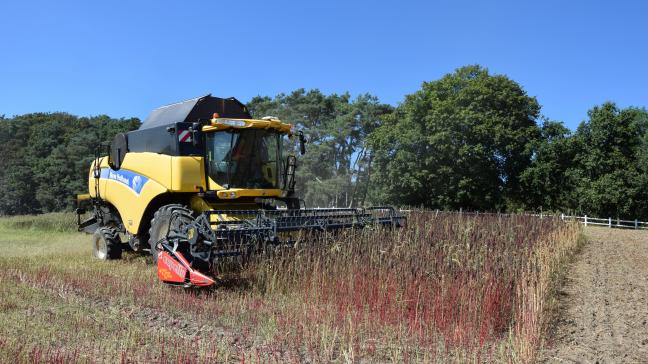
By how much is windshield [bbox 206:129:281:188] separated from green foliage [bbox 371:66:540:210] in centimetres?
2165

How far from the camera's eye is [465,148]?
2814cm

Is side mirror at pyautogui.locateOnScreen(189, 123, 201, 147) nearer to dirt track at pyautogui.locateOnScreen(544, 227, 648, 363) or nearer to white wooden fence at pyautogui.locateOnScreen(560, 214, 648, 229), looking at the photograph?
dirt track at pyautogui.locateOnScreen(544, 227, 648, 363)

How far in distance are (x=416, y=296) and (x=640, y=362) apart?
6.45ft

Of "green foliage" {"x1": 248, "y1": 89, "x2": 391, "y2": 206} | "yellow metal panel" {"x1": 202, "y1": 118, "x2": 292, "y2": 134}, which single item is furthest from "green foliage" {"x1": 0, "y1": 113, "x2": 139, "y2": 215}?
"yellow metal panel" {"x1": 202, "y1": 118, "x2": 292, "y2": 134}

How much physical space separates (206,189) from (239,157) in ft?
2.32

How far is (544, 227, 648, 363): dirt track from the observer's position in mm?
3928

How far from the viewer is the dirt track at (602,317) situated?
155 inches

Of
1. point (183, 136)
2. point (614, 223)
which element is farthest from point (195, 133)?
point (614, 223)

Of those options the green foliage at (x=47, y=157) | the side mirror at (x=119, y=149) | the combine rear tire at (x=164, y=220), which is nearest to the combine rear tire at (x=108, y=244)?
the side mirror at (x=119, y=149)

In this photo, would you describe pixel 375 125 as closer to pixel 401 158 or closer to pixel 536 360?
pixel 401 158

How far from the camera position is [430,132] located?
100 feet

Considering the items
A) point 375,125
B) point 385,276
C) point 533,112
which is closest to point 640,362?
point 385,276

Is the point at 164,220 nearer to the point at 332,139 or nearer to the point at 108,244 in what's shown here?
the point at 108,244

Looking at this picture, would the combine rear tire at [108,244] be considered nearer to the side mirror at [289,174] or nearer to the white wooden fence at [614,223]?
the side mirror at [289,174]
